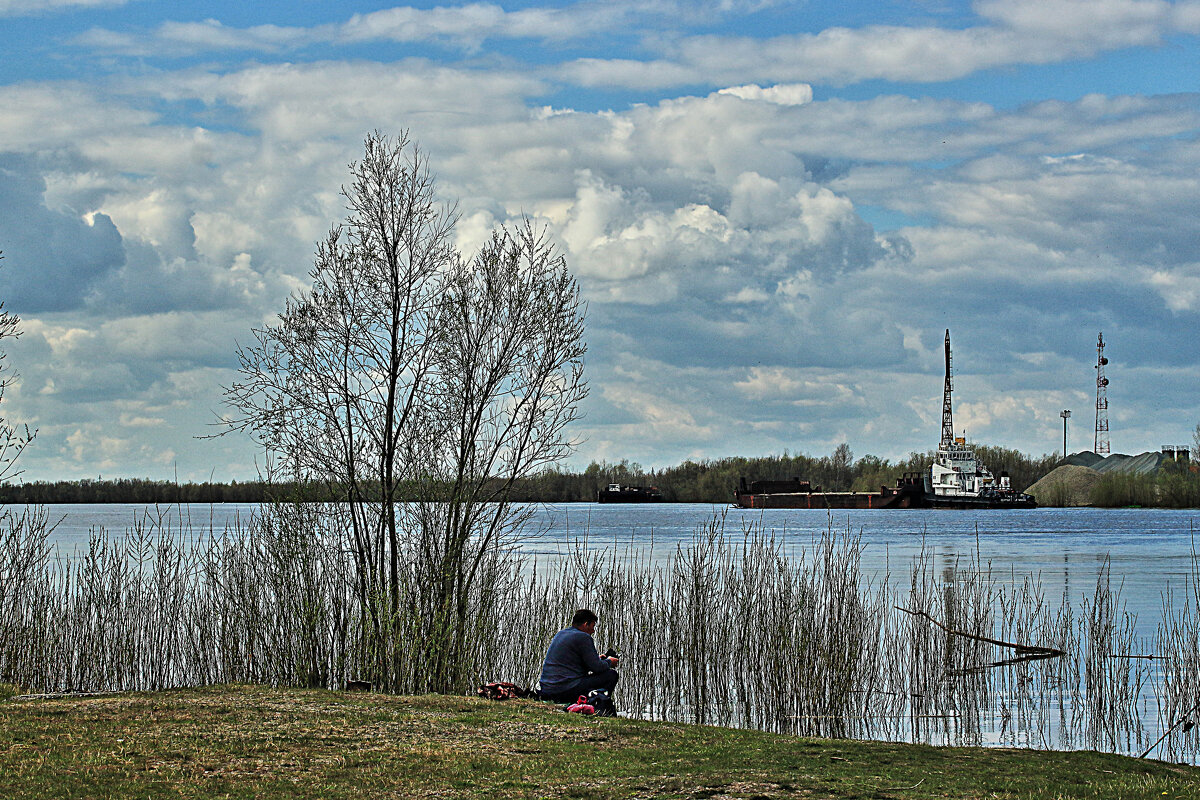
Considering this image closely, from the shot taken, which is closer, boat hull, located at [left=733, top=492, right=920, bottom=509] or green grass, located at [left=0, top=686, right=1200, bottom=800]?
green grass, located at [left=0, top=686, right=1200, bottom=800]

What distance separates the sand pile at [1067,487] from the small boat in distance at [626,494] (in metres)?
35.9

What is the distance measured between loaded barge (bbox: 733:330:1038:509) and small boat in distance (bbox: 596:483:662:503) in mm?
19099

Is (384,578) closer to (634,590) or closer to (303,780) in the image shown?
(634,590)

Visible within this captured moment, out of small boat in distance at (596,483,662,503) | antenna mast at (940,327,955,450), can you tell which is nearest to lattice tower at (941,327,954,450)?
antenna mast at (940,327,955,450)

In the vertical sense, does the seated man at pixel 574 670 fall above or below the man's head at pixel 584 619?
below

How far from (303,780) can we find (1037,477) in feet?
362

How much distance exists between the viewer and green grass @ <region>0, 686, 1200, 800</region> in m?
7.59

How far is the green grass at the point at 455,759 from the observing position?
759 centimetres

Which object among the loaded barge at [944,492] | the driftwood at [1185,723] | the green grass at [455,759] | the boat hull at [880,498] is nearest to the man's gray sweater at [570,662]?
the green grass at [455,759]

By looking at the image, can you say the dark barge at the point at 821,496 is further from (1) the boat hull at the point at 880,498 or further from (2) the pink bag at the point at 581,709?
(2) the pink bag at the point at 581,709

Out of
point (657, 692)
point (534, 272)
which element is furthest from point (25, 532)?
point (657, 692)

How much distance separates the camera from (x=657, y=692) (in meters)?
14.8

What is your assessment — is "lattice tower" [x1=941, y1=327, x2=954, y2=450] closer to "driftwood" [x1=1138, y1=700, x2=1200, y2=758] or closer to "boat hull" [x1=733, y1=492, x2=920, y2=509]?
"boat hull" [x1=733, y1=492, x2=920, y2=509]

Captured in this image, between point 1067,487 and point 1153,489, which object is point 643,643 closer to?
point 1153,489
